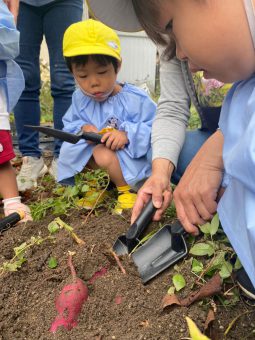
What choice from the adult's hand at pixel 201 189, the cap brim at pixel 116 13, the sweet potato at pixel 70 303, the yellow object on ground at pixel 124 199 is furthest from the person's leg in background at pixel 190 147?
the sweet potato at pixel 70 303

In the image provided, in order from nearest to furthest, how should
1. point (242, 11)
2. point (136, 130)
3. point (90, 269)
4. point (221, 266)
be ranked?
point (242, 11)
point (221, 266)
point (90, 269)
point (136, 130)

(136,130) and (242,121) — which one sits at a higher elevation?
(242,121)

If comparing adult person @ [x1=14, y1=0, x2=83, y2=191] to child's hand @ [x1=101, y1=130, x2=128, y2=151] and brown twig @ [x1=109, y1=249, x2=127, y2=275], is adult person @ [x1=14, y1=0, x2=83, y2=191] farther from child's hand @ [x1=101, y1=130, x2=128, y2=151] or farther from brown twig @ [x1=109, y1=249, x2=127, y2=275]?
brown twig @ [x1=109, y1=249, x2=127, y2=275]

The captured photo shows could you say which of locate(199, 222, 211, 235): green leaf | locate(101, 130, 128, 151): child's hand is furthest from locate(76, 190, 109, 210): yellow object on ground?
locate(199, 222, 211, 235): green leaf

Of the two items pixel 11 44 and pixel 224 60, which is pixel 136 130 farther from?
pixel 224 60

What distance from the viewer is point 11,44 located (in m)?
1.90

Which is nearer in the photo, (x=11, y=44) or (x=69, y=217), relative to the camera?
(x=69, y=217)

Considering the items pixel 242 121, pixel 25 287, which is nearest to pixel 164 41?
pixel 242 121

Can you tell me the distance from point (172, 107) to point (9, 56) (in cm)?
82

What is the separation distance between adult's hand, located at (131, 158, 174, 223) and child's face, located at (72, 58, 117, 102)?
829mm

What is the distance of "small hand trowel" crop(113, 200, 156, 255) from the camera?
1.33 metres

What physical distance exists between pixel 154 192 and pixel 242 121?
581 mm

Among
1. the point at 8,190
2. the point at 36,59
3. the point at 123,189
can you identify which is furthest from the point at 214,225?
the point at 36,59

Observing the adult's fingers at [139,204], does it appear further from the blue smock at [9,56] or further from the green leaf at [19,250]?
the blue smock at [9,56]
